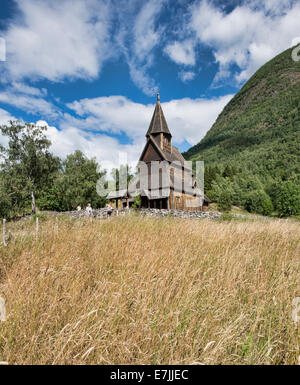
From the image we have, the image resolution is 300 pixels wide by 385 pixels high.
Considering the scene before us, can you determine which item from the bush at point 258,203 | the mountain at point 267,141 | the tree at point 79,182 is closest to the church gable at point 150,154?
the tree at point 79,182

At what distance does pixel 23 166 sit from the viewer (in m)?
28.4

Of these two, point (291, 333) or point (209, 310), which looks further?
point (209, 310)

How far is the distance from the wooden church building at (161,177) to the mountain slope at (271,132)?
164ft

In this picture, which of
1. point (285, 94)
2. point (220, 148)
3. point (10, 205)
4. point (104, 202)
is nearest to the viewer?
point (10, 205)

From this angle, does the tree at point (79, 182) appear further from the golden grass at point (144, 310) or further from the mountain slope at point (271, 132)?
the mountain slope at point (271, 132)

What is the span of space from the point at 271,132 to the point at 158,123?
12913 cm

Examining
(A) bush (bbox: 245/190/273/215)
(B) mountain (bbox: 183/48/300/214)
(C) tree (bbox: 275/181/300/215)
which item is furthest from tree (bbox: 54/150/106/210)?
(C) tree (bbox: 275/181/300/215)

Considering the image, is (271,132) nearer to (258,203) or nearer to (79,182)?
(258,203)

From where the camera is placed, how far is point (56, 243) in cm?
384

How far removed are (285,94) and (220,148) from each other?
53.9 meters

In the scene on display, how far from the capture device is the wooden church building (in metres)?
28.6

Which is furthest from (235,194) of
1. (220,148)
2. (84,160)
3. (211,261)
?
(220,148)

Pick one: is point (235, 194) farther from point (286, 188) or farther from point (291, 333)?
point (291, 333)

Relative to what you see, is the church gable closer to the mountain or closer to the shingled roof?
the shingled roof
